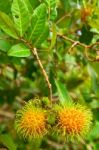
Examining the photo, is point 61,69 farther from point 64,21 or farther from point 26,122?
point 26,122

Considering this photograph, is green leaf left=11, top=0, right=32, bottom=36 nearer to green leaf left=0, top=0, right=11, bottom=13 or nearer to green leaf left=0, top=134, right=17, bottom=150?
green leaf left=0, top=0, right=11, bottom=13

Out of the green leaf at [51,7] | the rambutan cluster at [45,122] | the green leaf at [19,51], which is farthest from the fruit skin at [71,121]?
the green leaf at [51,7]

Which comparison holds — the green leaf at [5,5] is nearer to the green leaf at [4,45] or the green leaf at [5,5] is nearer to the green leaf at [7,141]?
the green leaf at [4,45]

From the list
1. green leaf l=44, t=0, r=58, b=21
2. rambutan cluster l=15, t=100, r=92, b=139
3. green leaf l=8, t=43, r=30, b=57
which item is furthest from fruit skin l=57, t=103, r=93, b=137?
green leaf l=44, t=0, r=58, b=21

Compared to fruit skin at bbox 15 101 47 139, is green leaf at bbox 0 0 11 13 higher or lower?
higher

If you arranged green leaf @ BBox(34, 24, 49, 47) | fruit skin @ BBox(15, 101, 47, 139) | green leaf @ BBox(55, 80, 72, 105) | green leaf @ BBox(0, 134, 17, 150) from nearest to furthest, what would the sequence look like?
fruit skin @ BBox(15, 101, 47, 139) < green leaf @ BBox(34, 24, 49, 47) < green leaf @ BBox(55, 80, 72, 105) < green leaf @ BBox(0, 134, 17, 150)

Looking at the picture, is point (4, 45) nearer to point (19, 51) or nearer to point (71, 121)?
point (19, 51)

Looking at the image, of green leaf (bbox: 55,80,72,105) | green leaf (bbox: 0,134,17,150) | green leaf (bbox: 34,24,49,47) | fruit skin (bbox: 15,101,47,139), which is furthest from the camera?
green leaf (bbox: 0,134,17,150)
